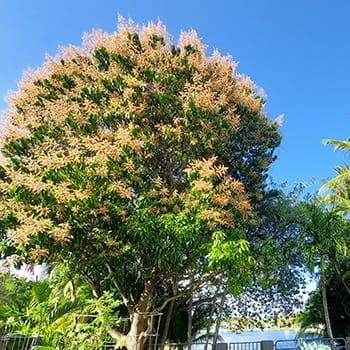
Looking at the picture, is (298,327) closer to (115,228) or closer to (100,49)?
(115,228)

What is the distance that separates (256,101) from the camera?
31.7 feet

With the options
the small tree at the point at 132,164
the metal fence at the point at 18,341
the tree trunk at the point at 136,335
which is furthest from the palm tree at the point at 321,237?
the metal fence at the point at 18,341

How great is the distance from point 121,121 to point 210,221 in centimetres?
281

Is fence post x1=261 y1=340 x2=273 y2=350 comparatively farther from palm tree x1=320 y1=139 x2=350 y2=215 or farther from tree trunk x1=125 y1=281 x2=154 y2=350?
palm tree x1=320 y1=139 x2=350 y2=215

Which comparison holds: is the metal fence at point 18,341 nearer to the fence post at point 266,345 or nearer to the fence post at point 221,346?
the fence post at point 221,346

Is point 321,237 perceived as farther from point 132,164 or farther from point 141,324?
point 132,164

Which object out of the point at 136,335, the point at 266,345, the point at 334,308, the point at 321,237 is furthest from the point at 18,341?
the point at 334,308

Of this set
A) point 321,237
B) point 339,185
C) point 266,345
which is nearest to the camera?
point 321,237

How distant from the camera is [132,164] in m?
7.19

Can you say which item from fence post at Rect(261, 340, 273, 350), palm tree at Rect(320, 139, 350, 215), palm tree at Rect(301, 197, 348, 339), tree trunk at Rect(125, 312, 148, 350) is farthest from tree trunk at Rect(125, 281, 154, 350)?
palm tree at Rect(320, 139, 350, 215)

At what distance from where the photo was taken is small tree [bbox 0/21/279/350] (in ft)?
22.2

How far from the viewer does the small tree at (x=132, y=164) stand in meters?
6.76

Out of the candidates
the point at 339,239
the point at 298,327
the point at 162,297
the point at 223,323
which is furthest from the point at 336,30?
the point at 298,327

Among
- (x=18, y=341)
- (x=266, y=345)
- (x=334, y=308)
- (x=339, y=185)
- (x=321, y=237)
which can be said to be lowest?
(x=18, y=341)
